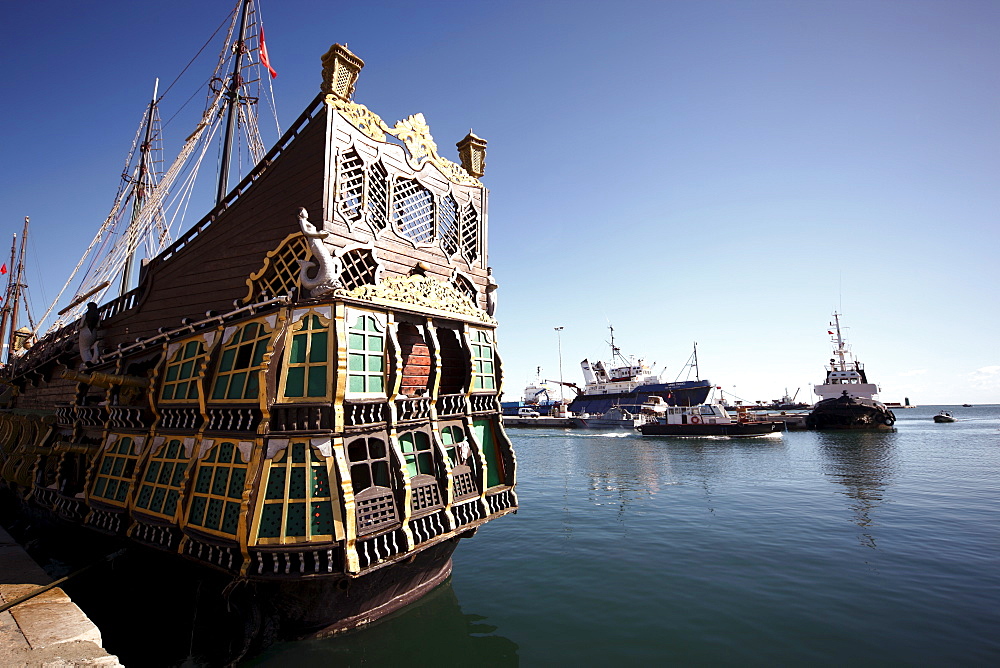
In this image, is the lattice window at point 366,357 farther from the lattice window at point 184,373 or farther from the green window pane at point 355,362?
the lattice window at point 184,373

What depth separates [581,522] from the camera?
778 inches


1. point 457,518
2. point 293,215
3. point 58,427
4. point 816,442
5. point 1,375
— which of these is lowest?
point 816,442

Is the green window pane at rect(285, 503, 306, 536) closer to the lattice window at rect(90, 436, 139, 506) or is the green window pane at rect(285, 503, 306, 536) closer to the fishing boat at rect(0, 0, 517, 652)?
the fishing boat at rect(0, 0, 517, 652)

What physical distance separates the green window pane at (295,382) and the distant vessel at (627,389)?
3081 inches

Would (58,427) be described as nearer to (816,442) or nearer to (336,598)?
(336,598)

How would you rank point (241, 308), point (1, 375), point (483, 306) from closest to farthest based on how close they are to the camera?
point (241, 308), point (483, 306), point (1, 375)

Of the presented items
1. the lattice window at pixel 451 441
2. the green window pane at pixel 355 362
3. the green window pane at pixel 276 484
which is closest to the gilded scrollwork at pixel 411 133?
the green window pane at pixel 355 362

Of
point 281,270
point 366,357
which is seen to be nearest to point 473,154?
point 281,270

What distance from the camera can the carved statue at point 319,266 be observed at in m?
8.65

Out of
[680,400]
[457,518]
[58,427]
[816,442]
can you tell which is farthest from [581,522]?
[680,400]

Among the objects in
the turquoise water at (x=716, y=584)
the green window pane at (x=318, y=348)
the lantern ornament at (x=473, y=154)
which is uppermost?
the lantern ornament at (x=473, y=154)

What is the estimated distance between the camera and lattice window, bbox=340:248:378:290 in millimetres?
9584

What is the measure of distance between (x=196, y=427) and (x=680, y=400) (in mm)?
85101

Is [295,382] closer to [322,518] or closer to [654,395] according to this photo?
[322,518]
